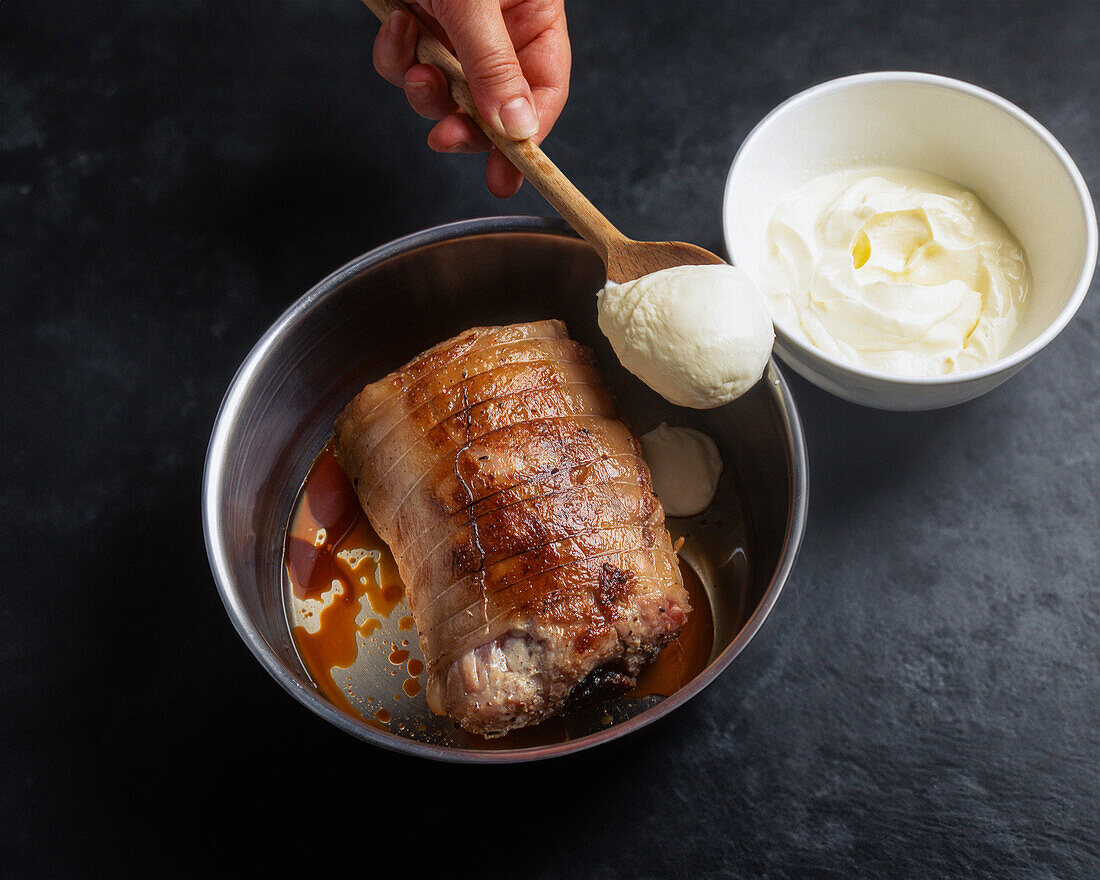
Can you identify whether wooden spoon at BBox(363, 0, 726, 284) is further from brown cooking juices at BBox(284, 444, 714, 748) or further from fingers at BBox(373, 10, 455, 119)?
brown cooking juices at BBox(284, 444, 714, 748)

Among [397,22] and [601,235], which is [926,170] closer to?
[601,235]

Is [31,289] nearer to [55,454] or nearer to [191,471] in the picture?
[55,454]

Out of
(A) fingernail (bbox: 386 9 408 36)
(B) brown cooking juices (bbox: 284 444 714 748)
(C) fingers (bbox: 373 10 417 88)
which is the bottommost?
(B) brown cooking juices (bbox: 284 444 714 748)

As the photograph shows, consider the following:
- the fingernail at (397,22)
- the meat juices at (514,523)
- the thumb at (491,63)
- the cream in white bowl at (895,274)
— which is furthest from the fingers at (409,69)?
the cream in white bowl at (895,274)

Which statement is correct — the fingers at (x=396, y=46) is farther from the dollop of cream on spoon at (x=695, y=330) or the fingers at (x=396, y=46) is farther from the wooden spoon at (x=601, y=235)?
the dollop of cream on spoon at (x=695, y=330)

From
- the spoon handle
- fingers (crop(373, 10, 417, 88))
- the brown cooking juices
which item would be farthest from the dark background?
the spoon handle

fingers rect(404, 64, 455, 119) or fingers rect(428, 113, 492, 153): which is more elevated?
fingers rect(404, 64, 455, 119)
